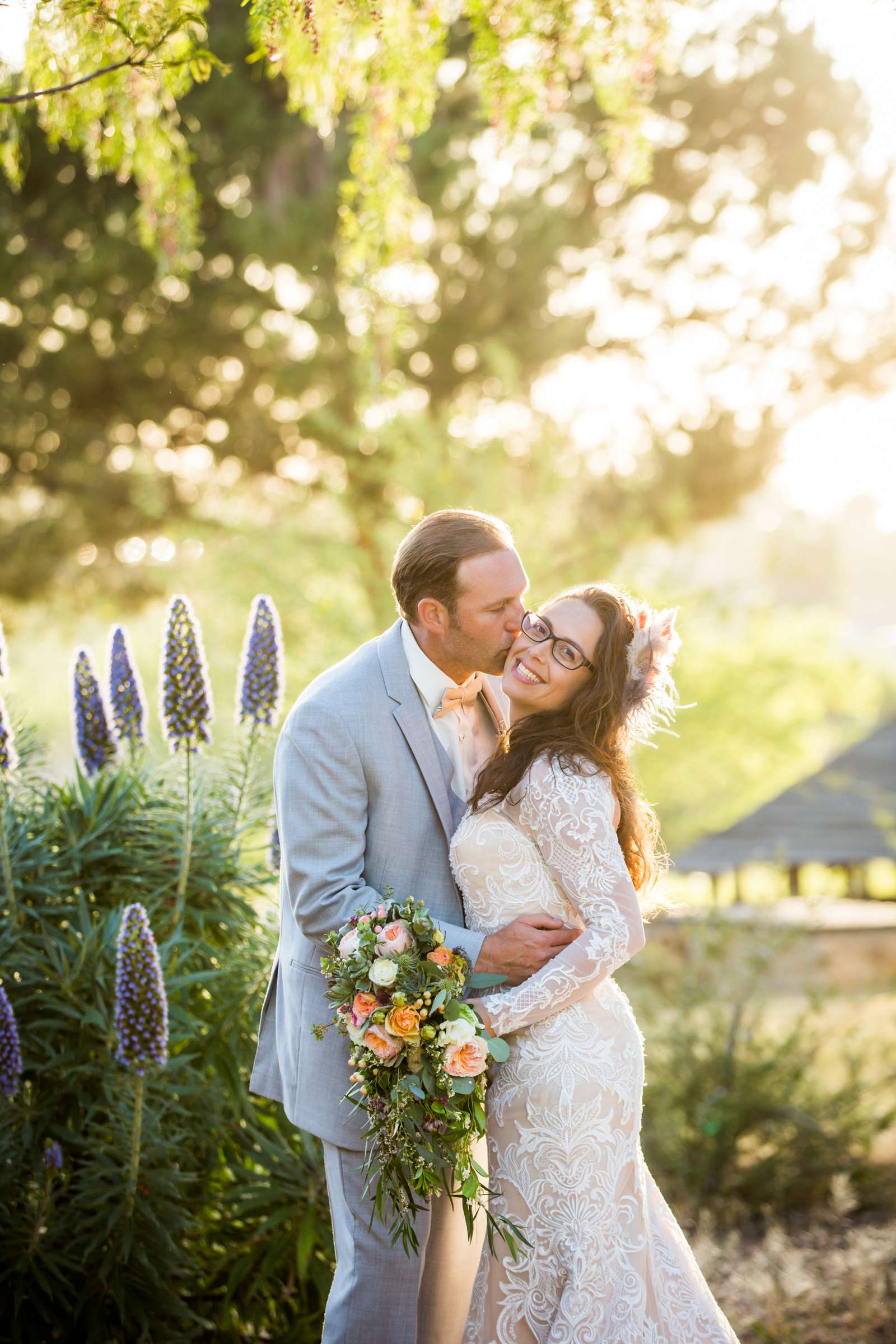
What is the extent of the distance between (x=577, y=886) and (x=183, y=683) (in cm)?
148

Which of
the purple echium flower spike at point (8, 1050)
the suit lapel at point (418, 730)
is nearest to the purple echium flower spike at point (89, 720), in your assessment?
the purple echium flower spike at point (8, 1050)

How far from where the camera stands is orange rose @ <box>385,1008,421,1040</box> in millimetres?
2418

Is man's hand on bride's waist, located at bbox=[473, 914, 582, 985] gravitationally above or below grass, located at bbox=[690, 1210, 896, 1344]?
above

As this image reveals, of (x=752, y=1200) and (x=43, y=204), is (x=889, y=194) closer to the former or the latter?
(x=43, y=204)

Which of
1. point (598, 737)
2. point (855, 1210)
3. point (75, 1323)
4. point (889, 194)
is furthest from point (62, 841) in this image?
point (889, 194)

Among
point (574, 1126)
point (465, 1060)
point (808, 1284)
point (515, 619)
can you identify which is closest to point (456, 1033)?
point (465, 1060)

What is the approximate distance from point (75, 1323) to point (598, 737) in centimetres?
225

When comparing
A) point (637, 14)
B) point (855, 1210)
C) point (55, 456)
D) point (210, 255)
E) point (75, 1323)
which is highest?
point (210, 255)

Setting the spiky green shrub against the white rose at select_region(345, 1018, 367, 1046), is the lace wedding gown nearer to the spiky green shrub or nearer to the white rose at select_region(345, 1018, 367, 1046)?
the white rose at select_region(345, 1018, 367, 1046)

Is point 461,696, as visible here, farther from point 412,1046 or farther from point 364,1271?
point 364,1271

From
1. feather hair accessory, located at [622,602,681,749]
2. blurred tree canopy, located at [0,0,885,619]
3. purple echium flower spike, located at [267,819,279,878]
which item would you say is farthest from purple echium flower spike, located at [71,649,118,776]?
blurred tree canopy, located at [0,0,885,619]

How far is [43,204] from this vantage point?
10023 millimetres

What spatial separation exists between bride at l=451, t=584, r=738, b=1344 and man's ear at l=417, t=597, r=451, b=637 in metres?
0.24

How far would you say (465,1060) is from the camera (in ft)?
7.96
